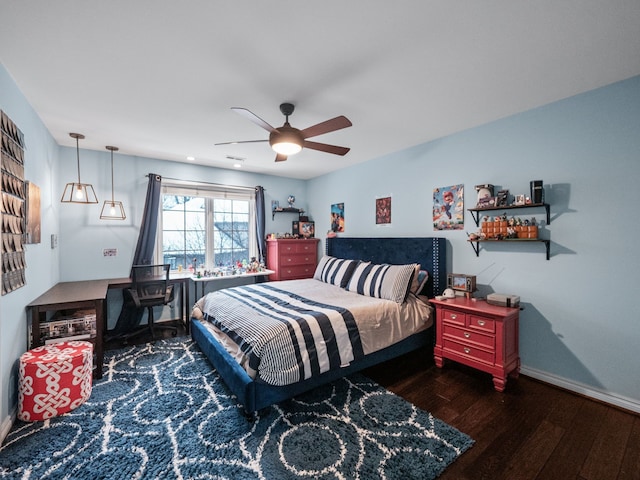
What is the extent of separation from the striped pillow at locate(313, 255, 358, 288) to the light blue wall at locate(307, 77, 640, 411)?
1396 mm

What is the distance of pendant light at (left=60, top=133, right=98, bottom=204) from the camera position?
3.47 meters

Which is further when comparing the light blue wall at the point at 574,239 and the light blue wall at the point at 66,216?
the light blue wall at the point at 574,239

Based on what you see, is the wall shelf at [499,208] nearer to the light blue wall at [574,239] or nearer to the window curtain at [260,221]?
the light blue wall at [574,239]

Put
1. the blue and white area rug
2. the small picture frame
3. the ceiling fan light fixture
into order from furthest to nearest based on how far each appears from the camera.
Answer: the small picture frame → the ceiling fan light fixture → the blue and white area rug

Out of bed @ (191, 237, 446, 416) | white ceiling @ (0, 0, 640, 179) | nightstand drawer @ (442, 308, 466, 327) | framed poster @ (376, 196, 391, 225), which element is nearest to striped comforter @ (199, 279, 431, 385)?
A: bed @ (191, 237, 446, 416)

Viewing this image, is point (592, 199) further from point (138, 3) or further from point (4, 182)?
point (4, 182)

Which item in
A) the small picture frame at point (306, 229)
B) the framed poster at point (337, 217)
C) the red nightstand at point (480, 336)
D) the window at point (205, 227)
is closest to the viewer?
the red nightstand at point (480, 336)

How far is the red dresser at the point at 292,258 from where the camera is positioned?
5.01 meters

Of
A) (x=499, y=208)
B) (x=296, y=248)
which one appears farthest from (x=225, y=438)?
(x=296, y=248)

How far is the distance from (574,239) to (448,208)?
120cm

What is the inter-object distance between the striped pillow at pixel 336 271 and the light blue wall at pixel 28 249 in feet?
10.3

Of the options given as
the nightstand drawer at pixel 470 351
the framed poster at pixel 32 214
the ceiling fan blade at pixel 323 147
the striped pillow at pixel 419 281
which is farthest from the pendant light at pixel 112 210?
the nightstand drawer at pixel 470 351

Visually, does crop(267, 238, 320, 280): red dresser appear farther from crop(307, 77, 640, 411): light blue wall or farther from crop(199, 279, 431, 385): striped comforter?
crop(307, 77, 640, 411): light blue wall

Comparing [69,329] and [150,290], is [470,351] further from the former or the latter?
[150,290]
